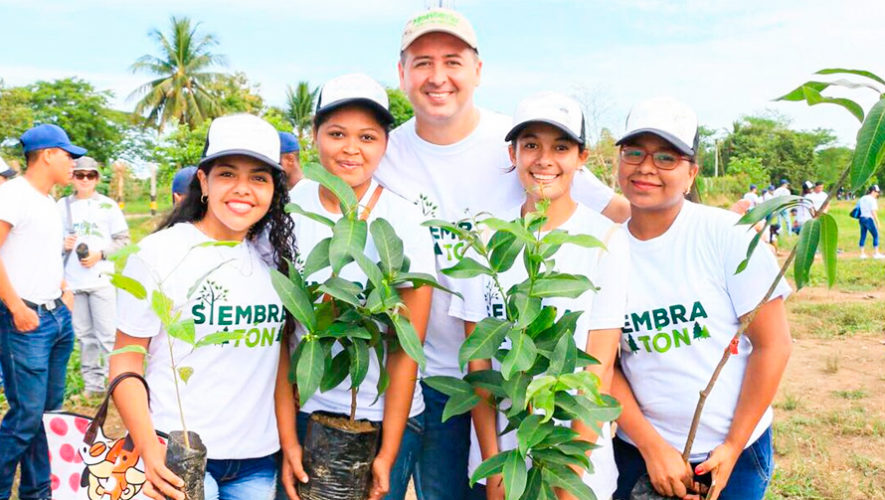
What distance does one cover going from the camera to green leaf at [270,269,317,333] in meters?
1.79

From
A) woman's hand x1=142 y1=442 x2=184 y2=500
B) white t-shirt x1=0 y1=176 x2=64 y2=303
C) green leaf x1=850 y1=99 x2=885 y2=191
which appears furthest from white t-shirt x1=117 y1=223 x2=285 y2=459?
white t-shirt x1=0 y1=176 x2=64 y2=303

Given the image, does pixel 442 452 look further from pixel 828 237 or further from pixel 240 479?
pixel 828 237

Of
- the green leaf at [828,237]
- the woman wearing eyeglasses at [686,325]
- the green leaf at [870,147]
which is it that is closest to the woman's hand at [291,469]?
the woman wearing eyeglasses at [686,325]

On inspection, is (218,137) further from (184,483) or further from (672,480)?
(672,480)

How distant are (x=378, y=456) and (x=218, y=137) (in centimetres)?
104

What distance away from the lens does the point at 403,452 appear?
85.7 inches

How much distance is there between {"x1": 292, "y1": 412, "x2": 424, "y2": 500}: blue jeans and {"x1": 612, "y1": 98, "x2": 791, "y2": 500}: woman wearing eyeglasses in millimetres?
631

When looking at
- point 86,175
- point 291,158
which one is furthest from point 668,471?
point 86,175

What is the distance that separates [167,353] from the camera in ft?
6.51

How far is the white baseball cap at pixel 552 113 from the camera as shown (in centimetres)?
200

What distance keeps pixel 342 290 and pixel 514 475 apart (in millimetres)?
620

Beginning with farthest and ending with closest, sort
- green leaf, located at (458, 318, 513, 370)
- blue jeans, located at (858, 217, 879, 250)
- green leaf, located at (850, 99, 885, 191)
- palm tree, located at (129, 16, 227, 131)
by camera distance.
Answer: palm tree, located at (129, 16, 227, 131) < blue jeans, located at (858, 217, 879, 250) < green leaf, located at (458, 318, 513, 370) < green leaf, located at (850, 99, 885, 191)

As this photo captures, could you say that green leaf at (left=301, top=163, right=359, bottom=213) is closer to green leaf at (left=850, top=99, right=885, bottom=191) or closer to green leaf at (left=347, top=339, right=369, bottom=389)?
green leaf at (left=347, top=339, right=369, bottom=389)

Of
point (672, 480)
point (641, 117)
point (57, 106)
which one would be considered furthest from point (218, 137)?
point (57, 106)
